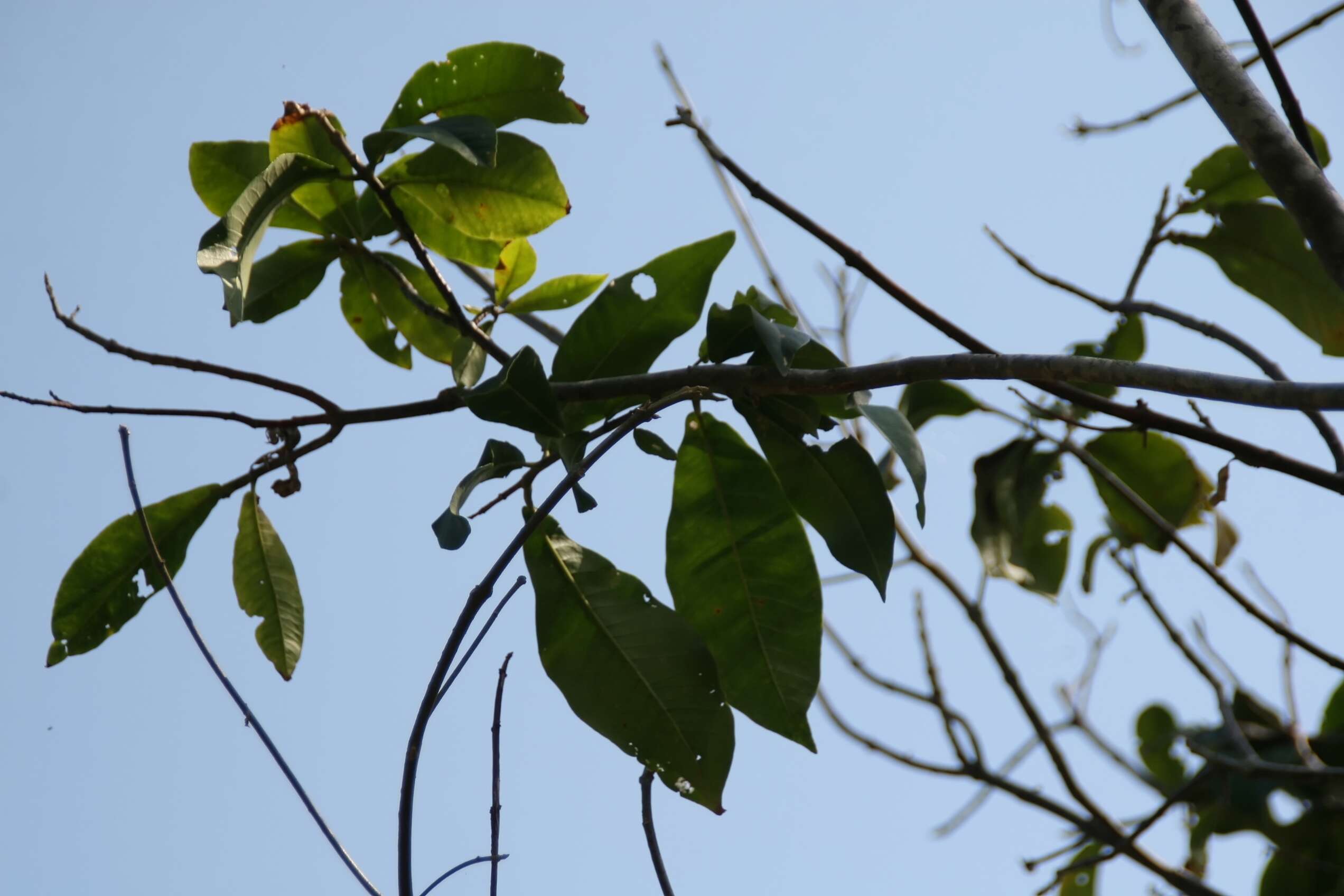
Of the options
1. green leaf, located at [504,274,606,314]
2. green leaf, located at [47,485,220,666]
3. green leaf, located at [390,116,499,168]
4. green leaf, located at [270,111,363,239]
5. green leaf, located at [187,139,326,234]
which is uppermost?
green leaf, located at [187,139,326,234]

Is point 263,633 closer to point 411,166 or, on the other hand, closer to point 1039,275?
point 411,166

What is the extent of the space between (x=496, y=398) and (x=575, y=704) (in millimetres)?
305

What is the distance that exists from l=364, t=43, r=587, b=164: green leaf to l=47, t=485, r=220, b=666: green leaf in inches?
17.9

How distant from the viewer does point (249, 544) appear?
3.48 ft

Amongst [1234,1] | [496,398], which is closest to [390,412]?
[496,398]

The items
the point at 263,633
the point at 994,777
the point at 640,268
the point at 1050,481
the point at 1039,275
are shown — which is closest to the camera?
the point at 640,268

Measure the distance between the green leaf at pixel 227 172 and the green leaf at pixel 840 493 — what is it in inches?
21.1

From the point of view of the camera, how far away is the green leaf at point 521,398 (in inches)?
31.0

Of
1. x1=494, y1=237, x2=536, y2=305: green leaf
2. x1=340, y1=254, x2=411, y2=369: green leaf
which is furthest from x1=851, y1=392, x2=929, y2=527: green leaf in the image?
x1=340, y1=254, x2=411, y2=369: green leaf

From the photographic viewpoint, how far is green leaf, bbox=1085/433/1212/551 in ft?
4.79

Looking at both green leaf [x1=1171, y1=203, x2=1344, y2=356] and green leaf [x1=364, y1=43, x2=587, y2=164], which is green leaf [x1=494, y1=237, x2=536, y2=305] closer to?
green leaf [x1=364, y1=43, x2=587, y2=164]

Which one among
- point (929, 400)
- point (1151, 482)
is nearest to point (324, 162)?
point (929, 400)

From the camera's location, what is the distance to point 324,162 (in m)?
0.93

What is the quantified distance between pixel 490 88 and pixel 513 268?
0.70ft
